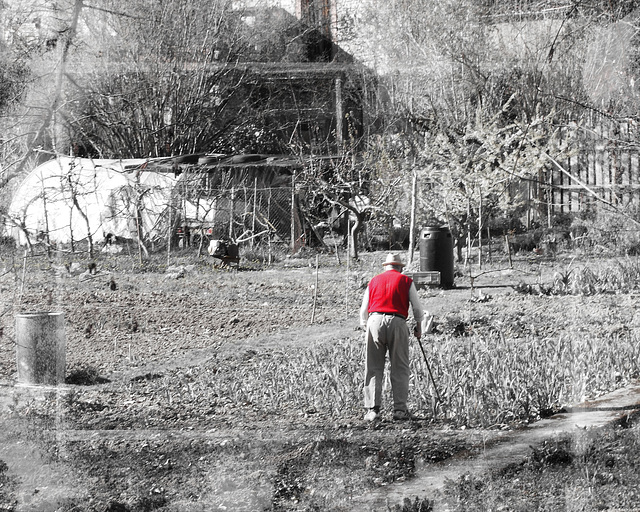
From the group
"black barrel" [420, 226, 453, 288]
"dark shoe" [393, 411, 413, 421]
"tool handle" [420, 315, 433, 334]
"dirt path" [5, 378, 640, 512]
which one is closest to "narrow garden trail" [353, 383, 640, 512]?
"dirt path" [5, 378, 640, 512]

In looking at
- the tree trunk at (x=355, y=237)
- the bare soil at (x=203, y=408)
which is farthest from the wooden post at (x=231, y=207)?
the bare soil at (x=203, y=408)

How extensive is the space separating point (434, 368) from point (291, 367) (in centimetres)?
148

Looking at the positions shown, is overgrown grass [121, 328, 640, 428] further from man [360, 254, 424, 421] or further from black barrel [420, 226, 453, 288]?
black barrel [420, 226, 453, 288]

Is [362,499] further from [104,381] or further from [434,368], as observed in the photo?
[104,381]

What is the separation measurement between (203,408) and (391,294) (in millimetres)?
1915

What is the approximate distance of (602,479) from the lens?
5074mm

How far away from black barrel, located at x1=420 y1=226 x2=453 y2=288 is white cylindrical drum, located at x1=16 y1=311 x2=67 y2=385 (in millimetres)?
7144

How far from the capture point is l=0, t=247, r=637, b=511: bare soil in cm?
539

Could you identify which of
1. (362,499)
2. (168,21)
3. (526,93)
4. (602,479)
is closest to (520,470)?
(602,479)

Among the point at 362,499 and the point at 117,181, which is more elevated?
the point at 117,181

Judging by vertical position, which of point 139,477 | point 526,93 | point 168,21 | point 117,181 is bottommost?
point 139,477

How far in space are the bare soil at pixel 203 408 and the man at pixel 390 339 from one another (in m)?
0.19

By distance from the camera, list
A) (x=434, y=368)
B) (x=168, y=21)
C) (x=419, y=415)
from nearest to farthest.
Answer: (x=419, y=415) < (x=434, y=368) < (x=168, y=21)

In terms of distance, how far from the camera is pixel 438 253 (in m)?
14.4
